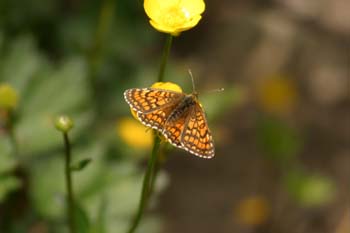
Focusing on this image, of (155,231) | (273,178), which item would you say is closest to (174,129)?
(155,231)

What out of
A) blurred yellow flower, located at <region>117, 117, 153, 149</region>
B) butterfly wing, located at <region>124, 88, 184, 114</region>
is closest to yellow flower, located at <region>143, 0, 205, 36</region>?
butterfly wing, located at <region>124, 88, 184, 114</region>

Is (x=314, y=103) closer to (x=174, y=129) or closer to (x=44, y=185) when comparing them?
(x=44, y=185)

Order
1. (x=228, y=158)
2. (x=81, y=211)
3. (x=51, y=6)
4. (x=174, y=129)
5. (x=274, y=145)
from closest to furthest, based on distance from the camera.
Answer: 1. (x=174, y=129)
2. (x=81, y=211)
3. (x=51, y=6)
4. (x=274, y=145)
5. (x=228, y=158)

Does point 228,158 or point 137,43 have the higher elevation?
point 137,43

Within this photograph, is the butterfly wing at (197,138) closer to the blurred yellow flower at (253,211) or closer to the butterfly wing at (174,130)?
the butterfly wing at (174,130)

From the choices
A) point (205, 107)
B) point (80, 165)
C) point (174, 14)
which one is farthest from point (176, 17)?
point (205, 107)

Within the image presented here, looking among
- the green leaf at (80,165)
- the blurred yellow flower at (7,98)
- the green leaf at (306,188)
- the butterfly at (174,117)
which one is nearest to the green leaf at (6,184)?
the blurred yellow flower at (7,98)

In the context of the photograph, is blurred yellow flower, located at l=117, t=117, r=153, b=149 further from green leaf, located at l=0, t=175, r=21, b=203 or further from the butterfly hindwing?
the butterfly hindwing
